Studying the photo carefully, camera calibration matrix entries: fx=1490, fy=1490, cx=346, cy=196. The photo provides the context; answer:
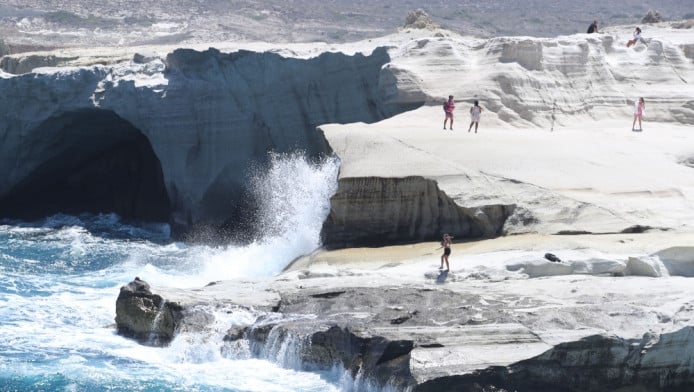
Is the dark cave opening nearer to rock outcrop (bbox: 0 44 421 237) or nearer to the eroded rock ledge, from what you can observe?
rock outcrop (bbox: 0 44 421 237)

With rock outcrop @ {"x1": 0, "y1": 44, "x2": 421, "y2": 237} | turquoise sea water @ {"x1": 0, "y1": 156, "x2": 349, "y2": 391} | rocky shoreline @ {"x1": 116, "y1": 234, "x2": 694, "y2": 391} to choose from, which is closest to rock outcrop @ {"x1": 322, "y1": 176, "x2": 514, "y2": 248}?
turquoise sea water @ {"x1": 0, "y1": 156, "x2": 349, "y2": 391}

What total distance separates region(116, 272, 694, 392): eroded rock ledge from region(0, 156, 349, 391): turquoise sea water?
303mm

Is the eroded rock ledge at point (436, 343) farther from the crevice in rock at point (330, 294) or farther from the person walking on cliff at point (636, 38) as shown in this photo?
the person walking on cliff at point (636, 38)

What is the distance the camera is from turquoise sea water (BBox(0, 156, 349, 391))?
719 inches

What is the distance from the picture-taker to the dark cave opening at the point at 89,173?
32.5m

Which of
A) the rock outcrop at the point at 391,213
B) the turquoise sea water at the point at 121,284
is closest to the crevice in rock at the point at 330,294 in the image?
the turquoise sea water at the point at 121,284

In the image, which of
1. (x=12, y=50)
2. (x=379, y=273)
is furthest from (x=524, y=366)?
(x=12, y=50)

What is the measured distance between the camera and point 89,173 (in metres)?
34.9

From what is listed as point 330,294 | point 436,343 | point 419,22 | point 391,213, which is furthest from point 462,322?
point 419,22

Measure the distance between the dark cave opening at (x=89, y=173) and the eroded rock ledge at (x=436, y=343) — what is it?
1356cm

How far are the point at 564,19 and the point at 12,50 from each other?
2468 cm

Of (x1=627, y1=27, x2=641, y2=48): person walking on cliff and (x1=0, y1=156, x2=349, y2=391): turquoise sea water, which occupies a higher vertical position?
(x1=627, y1=27, x2=641, y2=48): person walking on cliff

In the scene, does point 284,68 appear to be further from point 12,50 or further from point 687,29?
point 12,50

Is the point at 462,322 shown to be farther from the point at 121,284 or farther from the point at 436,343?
the point at 121,284
